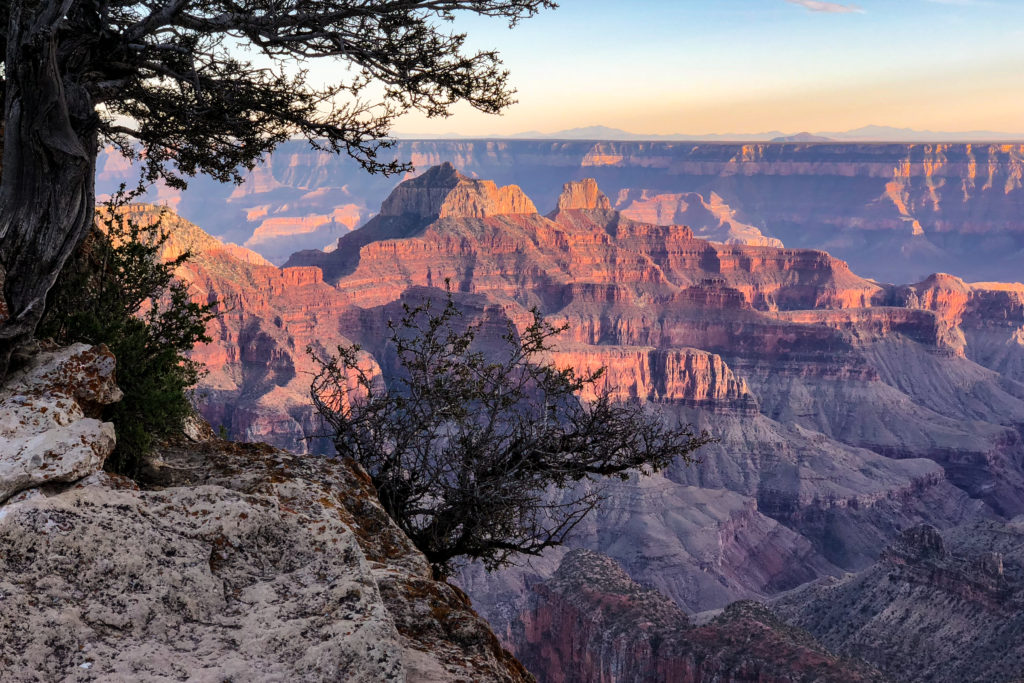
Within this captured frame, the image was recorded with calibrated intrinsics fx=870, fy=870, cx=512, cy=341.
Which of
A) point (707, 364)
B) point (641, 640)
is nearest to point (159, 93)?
point (641, 640)

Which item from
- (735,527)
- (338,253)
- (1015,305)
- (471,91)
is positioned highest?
(471,91)

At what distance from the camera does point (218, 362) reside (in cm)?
10912

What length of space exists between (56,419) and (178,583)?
7.33ft

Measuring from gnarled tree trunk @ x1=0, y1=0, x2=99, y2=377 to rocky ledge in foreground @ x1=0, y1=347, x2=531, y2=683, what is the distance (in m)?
1.29

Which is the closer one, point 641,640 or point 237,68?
point 237,68

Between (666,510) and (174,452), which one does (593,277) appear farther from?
(174,452)

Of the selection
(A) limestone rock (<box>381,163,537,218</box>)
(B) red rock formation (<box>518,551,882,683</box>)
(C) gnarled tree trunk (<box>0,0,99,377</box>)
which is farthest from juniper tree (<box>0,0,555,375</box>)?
(A) limestone rock (<box>381,163,537,218</box>)

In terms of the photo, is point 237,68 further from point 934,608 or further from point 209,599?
point 934,608

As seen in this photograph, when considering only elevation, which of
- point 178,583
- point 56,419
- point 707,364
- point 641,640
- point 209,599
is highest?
point 56,419

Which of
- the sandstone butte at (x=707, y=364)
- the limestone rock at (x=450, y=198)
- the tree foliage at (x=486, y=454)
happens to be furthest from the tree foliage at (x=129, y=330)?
the limestone rock at (x=450, y=198)

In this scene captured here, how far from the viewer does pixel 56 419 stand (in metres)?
7.98

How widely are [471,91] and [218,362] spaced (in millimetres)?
103142

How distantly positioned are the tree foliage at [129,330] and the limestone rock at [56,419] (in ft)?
2.50

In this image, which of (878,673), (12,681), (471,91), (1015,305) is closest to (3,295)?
(12,681)
